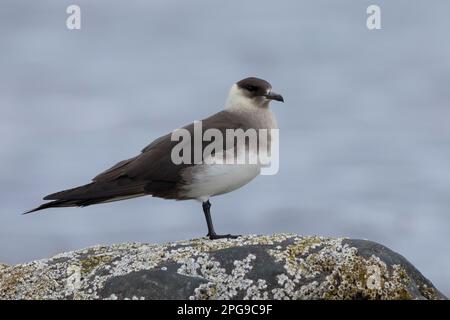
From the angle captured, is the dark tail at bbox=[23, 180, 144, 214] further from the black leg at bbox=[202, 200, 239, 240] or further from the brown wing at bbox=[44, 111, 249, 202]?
the black leg at bbox=[202, 200, 239, 240]

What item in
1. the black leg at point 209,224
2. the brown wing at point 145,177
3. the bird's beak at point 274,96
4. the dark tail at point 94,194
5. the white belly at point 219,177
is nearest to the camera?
the black leg at point 209,224

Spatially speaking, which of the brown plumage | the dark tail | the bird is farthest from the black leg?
the dark tail

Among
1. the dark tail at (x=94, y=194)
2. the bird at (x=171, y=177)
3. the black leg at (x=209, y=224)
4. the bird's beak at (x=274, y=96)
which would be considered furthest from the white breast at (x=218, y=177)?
the bird's beak at (x=274, y=96)

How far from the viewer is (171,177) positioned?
916 cm

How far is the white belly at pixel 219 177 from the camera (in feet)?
29.3

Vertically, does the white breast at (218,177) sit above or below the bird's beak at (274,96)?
below

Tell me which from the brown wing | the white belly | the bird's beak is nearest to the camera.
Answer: the white belly

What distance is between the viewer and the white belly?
8.92 metres

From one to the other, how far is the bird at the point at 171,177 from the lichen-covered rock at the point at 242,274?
1.79 m

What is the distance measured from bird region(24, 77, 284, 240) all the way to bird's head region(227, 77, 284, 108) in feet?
1.06

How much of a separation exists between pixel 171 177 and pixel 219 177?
624 millimetres

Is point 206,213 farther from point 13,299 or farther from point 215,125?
point 13,299

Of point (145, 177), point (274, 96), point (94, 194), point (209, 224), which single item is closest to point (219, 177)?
point (209, 224)

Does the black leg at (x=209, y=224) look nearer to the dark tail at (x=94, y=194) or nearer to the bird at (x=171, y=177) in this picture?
the bird at (x=171, y=177)
